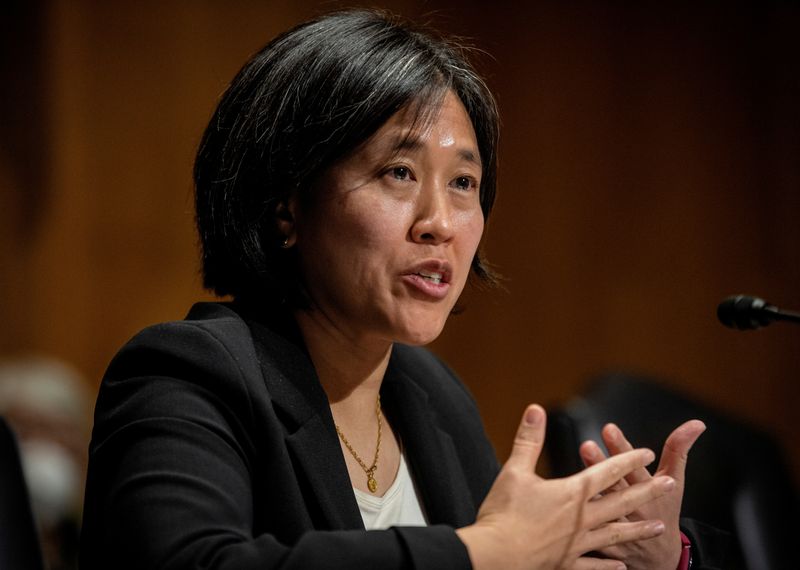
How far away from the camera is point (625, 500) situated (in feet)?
4.38

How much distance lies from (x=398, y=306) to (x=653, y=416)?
1.03m

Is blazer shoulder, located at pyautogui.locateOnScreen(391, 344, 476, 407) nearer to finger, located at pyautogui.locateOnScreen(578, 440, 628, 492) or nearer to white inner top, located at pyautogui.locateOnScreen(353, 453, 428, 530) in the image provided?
white inner top, located at pyautogui.locateOnScreen(353, 453, 428, 530)

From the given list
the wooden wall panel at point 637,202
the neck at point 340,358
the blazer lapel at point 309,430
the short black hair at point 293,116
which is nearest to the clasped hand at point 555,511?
the blazer lapel at point 309,430

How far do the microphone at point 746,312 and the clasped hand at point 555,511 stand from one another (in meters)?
0.30

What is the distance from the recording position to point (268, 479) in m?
1.42

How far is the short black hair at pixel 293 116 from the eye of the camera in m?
1.54

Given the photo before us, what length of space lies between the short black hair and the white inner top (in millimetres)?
355

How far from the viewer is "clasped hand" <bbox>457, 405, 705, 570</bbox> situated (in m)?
1.23

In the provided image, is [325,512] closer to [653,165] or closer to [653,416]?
[653,416]

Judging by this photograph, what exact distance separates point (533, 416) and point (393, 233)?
0.37m

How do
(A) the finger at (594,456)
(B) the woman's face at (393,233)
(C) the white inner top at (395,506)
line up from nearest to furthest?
(A) the finger at (594,456)
(B) the woman's face at (393,233)
(C) the white inner top at (395,506)

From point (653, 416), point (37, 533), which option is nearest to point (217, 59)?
point (653, 416)

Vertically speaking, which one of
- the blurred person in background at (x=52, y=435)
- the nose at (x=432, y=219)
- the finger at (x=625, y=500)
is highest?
the nose at (x=432, y=219)

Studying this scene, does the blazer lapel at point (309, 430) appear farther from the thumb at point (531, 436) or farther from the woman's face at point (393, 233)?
the thumb at point (531, 436)
